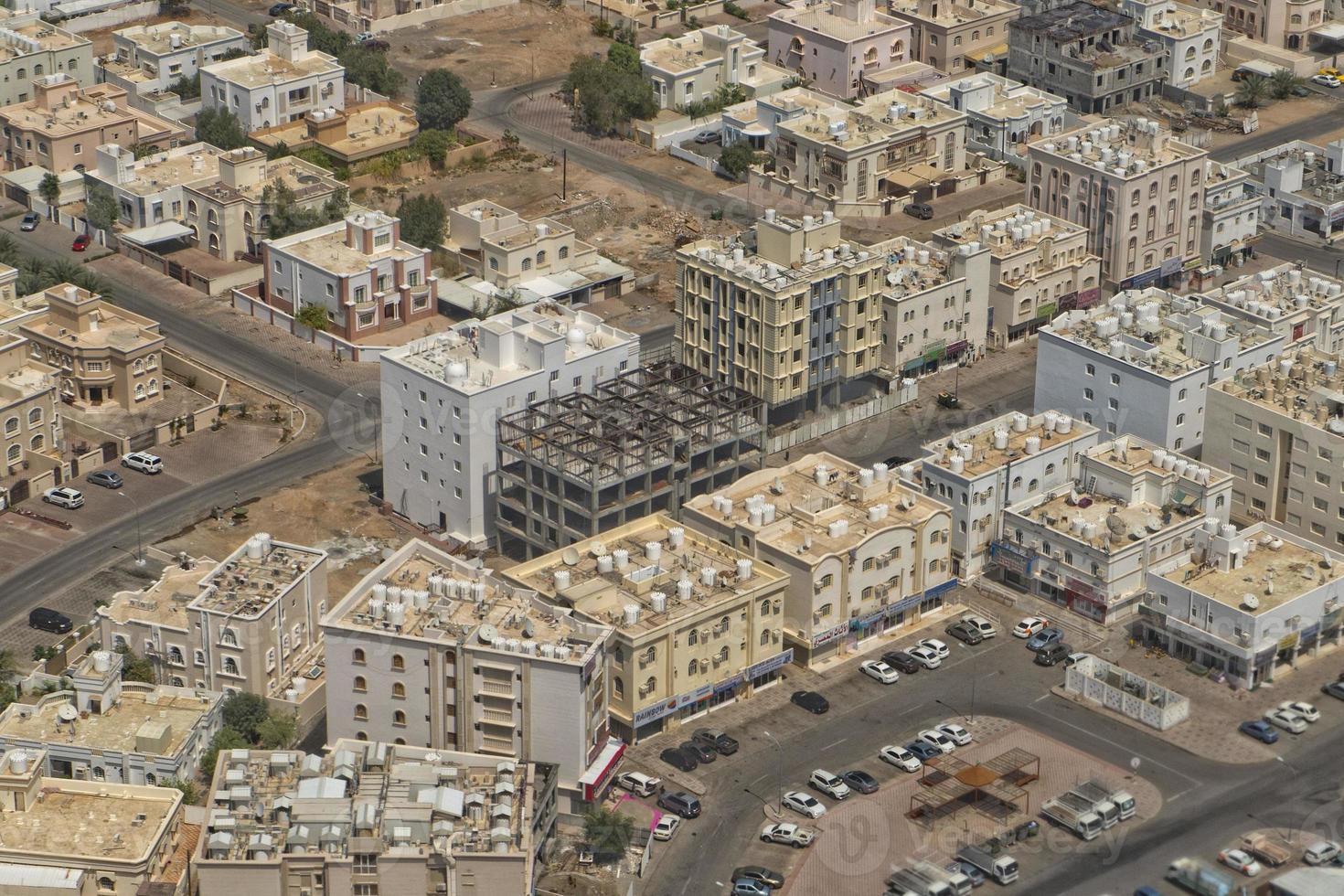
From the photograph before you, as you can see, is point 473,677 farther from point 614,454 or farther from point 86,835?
point 614,454

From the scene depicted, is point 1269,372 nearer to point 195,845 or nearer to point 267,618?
point 267,618

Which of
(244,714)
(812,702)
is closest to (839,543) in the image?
(812,702)

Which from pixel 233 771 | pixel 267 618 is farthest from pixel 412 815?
pixel 267 618

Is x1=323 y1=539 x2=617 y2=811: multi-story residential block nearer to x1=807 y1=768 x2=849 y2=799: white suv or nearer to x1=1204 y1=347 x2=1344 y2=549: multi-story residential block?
x1=807 y1=768 x2=849 y2=799: white suv

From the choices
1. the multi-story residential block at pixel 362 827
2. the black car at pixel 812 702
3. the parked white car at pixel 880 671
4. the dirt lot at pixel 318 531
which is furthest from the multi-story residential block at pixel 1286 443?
the multi-story residential block at pixel 362 827

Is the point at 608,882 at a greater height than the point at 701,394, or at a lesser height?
lesser

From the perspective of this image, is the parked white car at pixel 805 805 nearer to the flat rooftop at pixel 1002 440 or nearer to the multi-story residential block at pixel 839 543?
the multi-story residential block at pixel 839 543

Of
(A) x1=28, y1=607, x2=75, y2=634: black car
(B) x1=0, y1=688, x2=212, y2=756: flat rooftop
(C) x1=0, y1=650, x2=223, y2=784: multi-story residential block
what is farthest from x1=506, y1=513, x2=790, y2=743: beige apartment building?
(A) x1=28, y1=607, x2=75, y2=634: black car

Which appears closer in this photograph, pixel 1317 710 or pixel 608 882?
pixel 608 882
